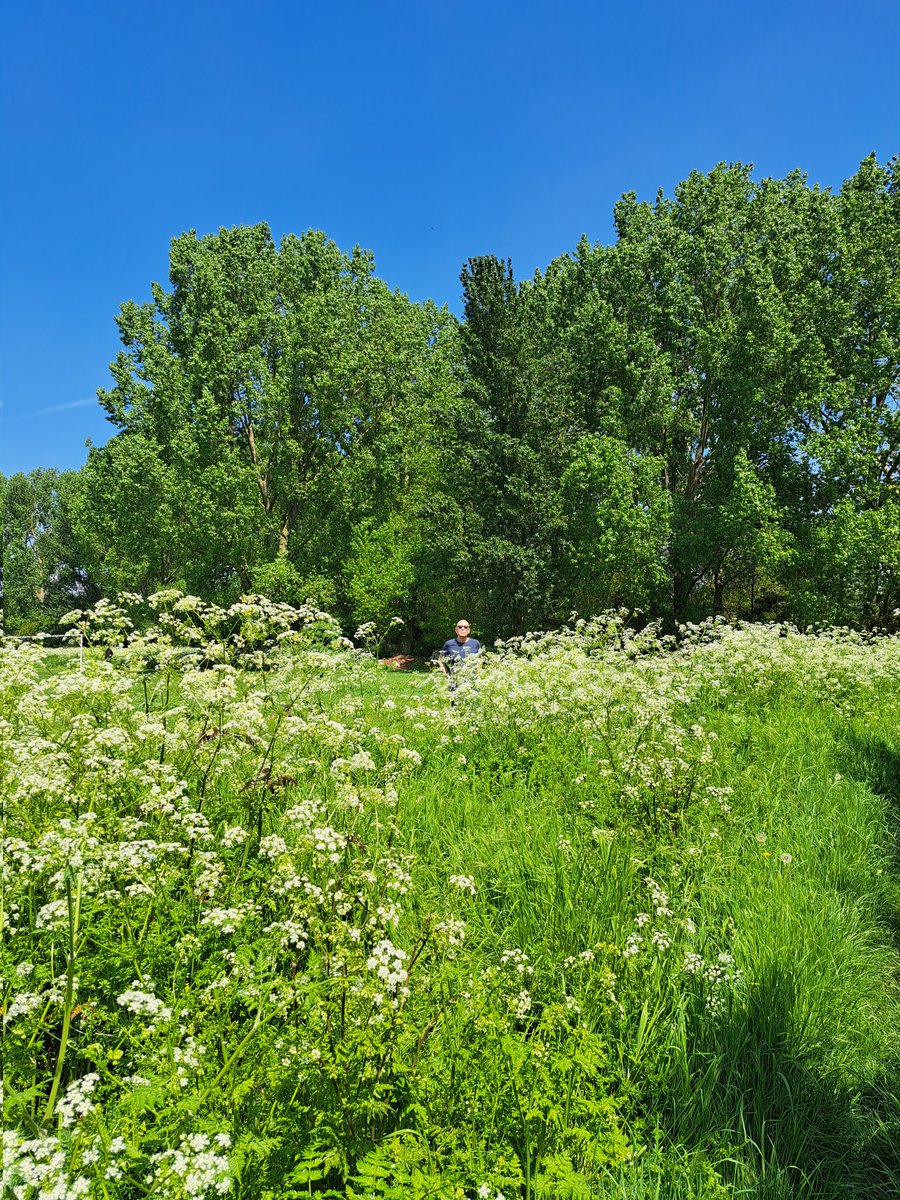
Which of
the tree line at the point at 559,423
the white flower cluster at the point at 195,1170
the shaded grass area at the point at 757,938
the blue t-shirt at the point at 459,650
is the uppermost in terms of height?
the tree line at the point at 559,423

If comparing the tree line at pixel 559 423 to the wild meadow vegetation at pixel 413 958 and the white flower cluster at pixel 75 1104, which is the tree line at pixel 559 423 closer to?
the wild meadow vegetation at pixel 413 958

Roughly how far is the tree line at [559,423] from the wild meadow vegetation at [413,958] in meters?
19.1

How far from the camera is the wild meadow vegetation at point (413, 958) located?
2145 mm

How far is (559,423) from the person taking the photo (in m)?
25.8

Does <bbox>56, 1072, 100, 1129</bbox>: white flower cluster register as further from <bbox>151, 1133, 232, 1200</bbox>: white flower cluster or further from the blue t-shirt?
the blue t-shirt

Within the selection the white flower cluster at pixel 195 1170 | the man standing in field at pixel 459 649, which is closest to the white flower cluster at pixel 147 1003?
the white flower cluster at pixel 195 1170

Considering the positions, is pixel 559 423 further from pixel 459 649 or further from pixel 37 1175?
pixel 37 1175

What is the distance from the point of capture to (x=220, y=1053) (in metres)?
2.44

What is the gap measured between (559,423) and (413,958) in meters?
Result: 25.1

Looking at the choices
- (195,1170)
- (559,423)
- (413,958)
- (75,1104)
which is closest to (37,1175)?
(75,1104)

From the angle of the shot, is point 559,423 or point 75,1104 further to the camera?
point 559,423

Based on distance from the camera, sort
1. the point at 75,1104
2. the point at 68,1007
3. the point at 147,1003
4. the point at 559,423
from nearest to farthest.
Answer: the point at 75,1104 → the point at 68,1007 → the point at 147,1003 → the point at 559,423

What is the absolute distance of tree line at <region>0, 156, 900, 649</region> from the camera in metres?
22.1

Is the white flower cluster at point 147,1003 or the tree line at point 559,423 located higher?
the tree line at point 559,423
